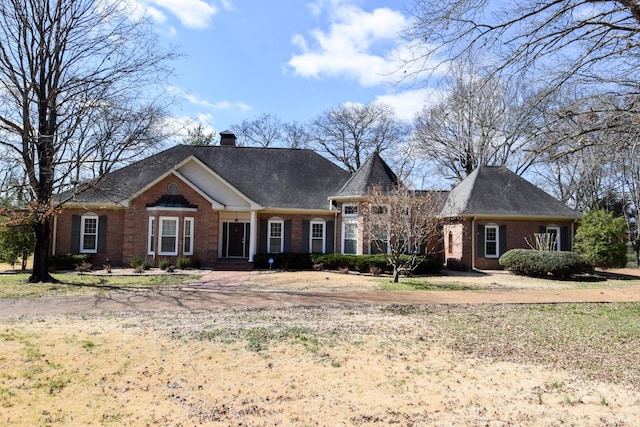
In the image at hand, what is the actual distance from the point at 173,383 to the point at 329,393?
2095 millimetres

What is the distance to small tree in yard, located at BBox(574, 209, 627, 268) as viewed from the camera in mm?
21094

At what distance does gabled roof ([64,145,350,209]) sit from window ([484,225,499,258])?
8333mm

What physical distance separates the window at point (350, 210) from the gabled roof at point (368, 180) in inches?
23.2

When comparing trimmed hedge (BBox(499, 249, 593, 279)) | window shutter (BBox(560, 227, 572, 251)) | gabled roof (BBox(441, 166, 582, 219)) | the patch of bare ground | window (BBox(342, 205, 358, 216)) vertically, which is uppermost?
gabled roof (BBox(441, 166, 582, 219))

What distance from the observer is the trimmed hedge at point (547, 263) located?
61.0ft

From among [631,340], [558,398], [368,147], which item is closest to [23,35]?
[558,398]

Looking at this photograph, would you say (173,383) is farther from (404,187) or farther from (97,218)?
(97,218)

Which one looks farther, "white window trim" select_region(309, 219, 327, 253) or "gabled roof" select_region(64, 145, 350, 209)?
"gabled roof" select_region(64, 145, 350, 209)

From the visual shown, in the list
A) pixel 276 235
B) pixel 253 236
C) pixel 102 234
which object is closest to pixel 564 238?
pixel 276 235

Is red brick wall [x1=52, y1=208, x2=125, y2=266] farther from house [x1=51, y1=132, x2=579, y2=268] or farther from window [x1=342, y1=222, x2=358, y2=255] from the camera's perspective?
window [x1=342, y1=222, x2=358, y2=255]

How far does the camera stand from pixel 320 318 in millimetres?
9703

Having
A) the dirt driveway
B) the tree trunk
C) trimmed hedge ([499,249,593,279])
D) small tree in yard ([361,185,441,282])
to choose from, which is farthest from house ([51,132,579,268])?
the tree trunk

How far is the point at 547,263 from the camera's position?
61.8 feet

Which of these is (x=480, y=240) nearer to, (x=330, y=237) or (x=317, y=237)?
(x=330, y=237)
